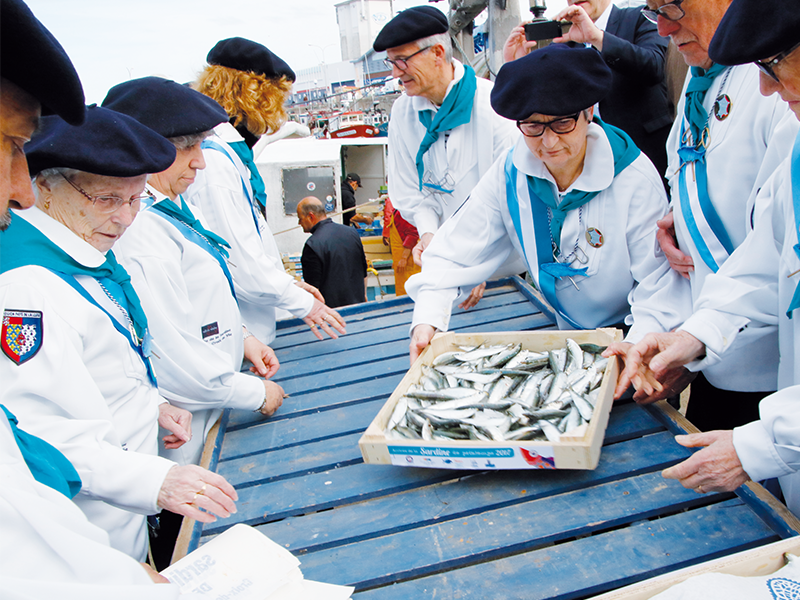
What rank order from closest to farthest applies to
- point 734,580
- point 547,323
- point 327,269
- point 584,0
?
point 734,580 → point 547,323 → point 584,0 → point 327,269

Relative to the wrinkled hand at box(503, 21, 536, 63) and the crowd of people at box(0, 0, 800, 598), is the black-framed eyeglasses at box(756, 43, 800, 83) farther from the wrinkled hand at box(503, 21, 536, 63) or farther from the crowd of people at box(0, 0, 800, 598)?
the wrinkled hand at box(503, 21, 536, 63)

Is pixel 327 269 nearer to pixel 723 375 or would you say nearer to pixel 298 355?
pixel 298 355

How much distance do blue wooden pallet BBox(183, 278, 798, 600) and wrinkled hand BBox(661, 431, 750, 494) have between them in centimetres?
11

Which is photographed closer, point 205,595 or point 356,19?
point 205,595

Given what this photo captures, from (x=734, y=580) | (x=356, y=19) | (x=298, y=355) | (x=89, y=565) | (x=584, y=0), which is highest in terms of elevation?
(x=356, y=19)

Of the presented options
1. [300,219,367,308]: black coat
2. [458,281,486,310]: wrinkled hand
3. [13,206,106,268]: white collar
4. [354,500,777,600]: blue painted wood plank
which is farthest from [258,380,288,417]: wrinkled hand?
[300,219,367,308]: black coat

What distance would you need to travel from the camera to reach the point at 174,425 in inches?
97.9

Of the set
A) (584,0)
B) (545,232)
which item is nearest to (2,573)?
(545,232)

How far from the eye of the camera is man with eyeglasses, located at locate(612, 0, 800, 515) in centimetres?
151

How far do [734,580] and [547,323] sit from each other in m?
2.26

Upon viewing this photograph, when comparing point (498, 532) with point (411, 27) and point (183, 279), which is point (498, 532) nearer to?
point (183, 279)

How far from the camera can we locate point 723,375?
7.80 ft

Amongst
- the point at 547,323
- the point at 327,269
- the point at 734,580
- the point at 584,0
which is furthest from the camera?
the point at 327,269

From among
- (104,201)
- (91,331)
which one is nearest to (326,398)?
(91,331)
